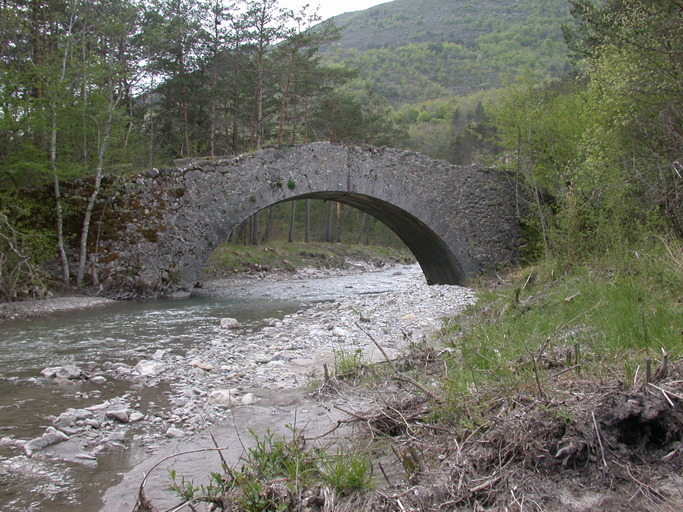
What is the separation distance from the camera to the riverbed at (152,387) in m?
2.54

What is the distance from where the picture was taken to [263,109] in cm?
1998

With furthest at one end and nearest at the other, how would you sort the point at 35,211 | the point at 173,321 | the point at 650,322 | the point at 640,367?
the point at 35,211 < the point at 173,321 < the point at 650,322 < the point at 640,367

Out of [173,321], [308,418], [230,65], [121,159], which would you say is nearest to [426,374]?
[308,418]

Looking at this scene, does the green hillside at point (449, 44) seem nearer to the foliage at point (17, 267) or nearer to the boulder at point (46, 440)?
the foliage at point (17, 267)

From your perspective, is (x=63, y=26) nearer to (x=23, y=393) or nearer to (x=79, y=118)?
(x=79, y=118)

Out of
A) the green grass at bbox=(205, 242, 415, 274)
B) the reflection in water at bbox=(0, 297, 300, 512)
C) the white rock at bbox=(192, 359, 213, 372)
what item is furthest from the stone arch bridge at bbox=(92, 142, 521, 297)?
the white rock at bbox=(192, 359, 213, 372)

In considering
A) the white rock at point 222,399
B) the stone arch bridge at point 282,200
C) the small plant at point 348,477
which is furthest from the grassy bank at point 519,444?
Answer: the stone arch bridge at point 282,200

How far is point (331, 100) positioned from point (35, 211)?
13.4 m

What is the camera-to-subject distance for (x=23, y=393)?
3.83 meters

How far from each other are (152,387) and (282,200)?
7517 mm

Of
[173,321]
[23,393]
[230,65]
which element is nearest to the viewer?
[23,393]

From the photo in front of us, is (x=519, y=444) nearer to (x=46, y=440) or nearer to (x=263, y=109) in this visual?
(x=46, y=440)

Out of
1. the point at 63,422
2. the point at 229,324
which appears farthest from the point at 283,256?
the point at 63,422

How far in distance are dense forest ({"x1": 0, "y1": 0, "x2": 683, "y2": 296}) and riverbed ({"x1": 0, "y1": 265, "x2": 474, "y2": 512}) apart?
8.51 feet
